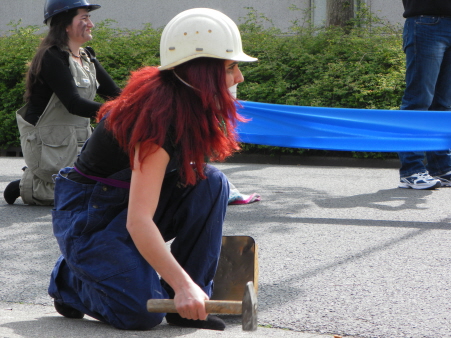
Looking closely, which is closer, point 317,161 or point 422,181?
point 422,181

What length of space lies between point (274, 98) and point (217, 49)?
6956 mm

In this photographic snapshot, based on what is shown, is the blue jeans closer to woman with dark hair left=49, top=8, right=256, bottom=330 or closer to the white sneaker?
the white sneaker

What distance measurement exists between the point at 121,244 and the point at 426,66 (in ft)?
12.3

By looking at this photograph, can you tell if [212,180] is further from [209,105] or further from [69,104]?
[69,104]

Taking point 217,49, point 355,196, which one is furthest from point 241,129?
point 217,49

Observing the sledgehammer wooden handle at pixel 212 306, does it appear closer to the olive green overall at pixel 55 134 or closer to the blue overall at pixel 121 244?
the blue overall at pixel 121 244

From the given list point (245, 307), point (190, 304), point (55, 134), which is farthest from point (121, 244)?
point (55, 134)

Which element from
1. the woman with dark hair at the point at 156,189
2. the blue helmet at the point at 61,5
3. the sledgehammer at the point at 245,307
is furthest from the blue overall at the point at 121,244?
the blue helmet at the point at 61,5

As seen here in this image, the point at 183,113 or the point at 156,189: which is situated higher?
the point at 183,113

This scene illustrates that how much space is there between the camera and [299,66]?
9.37 metres

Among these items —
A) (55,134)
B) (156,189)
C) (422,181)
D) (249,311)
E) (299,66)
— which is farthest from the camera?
(299,66)

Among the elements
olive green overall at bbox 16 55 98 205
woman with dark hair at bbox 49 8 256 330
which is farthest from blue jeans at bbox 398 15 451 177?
woman with dark hair at bbox 49 8 256 330

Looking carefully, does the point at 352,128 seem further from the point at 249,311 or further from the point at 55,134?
the point at 249,311

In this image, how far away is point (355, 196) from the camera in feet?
17.6
